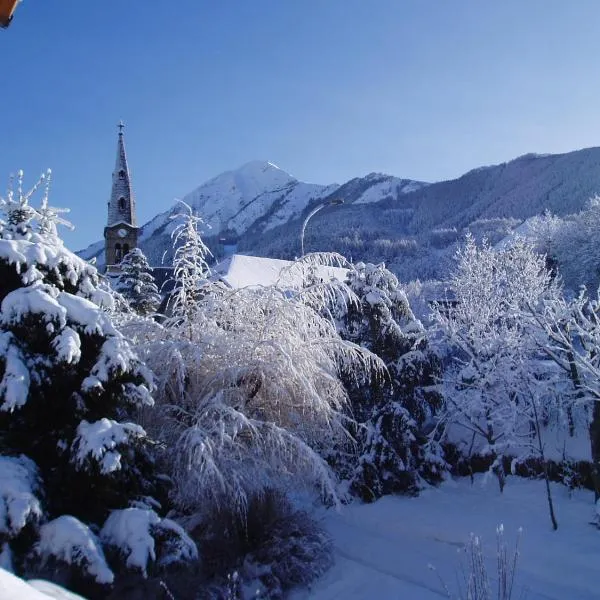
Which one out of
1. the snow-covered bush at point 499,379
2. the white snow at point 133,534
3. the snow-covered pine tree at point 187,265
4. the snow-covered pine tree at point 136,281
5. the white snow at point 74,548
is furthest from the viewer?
the snow-covered pine tree at point 136,281

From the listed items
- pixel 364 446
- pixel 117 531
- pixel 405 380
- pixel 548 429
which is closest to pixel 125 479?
pixel 117 531

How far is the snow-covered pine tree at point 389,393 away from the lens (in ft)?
41.2

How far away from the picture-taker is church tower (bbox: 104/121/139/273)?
36.3 metres

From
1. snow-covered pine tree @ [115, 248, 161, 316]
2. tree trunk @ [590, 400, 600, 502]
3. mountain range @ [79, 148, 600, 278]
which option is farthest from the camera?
mountain range @ [79, 148, 600, 278]

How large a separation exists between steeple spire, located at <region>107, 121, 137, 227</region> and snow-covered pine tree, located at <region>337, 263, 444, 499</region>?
27.8 m

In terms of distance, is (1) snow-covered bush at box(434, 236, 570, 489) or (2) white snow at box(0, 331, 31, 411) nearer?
(2) white snow at box(0, 331, 31, 411)

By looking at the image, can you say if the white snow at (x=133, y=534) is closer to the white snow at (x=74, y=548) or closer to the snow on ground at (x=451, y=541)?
the white snow at (x=74, y=548)

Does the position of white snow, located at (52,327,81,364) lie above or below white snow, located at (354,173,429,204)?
below

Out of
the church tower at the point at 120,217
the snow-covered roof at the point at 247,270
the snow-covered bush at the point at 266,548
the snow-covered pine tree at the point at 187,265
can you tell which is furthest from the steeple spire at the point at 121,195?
the snow-covered bush at the point at 266,548

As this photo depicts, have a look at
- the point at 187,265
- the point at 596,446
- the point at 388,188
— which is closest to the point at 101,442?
the point at 187,265

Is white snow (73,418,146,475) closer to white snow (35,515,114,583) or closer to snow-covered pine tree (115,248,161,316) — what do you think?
white snow (35,515,114,583)

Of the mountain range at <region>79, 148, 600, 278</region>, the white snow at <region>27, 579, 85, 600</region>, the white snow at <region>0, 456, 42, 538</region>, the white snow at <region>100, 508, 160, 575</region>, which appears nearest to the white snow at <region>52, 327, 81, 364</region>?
the white snow at <region>0, 456, 42, 538</region>

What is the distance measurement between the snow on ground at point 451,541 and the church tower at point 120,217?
29.8m

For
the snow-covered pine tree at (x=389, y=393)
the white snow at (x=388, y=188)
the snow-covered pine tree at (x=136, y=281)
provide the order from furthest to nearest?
1. the white snow at (x=388, y=188)
2. the snow-covered pine tree at (x=136, y=281)
3. the snow-covered pine tree at (x=389, y=393)
